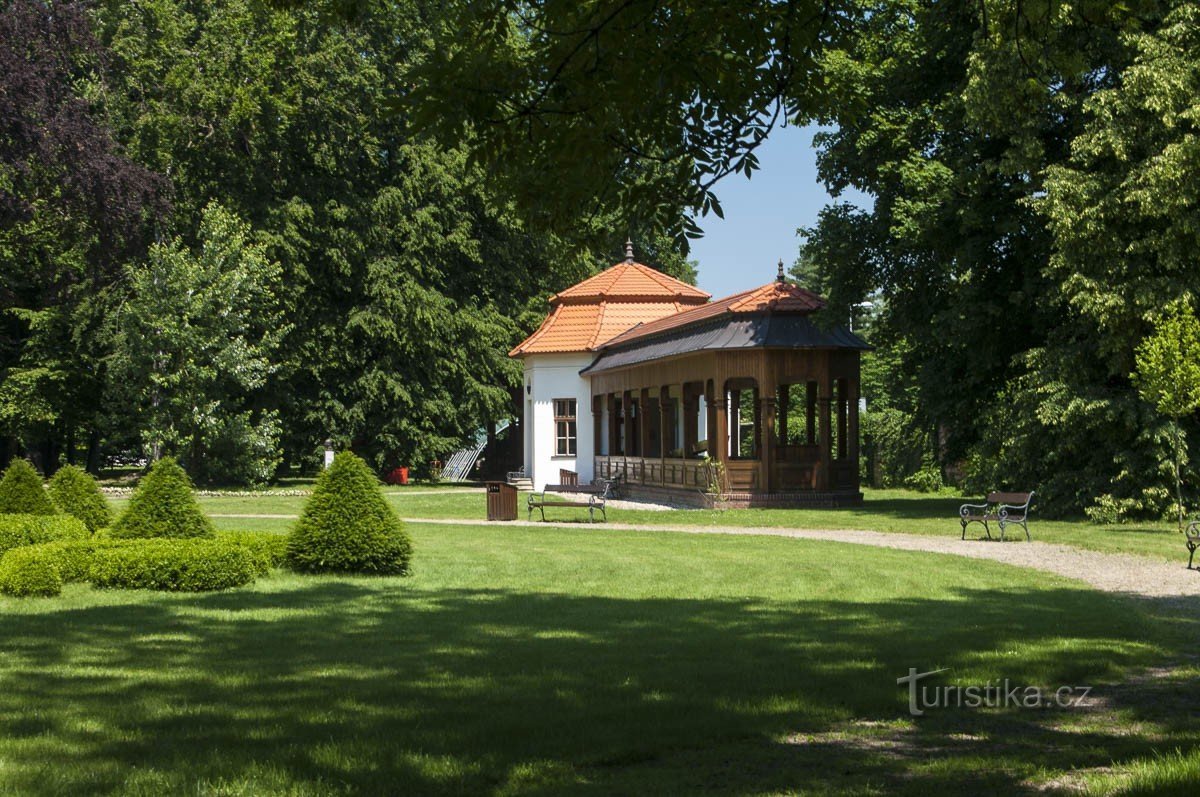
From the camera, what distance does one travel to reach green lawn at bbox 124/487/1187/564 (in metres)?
21.3

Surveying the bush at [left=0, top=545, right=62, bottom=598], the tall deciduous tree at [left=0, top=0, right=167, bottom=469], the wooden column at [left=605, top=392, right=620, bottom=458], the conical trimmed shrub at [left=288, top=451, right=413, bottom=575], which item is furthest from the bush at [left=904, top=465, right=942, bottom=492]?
the bush at [left=0, top=545, right=62, bottom=598]

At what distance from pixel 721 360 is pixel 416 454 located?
1833 cm

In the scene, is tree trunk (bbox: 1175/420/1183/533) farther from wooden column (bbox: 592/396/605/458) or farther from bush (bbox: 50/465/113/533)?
wooden column (bbox: 592/396/605/458)

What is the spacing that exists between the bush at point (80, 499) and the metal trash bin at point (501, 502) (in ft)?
32.6

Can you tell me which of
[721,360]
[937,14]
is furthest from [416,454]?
[937,14]

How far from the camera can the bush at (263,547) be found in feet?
52.0

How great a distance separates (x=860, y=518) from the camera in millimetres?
27531

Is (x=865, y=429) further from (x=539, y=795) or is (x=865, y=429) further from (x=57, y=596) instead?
(x=539, y=795)

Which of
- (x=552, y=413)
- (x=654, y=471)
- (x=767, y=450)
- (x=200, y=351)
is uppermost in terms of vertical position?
(x=200, y=351)

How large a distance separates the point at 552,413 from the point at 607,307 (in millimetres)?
4255

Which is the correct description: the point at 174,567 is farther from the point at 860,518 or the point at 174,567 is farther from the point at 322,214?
the point at 322,214

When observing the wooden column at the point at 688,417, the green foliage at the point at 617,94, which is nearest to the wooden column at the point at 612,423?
the wooden column at the point at 688,417

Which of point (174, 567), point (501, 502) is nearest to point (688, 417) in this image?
point (501, 502)

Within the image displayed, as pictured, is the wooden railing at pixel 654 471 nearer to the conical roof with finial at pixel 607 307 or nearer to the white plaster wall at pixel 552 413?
the white plaster wall at pixel 552 413
